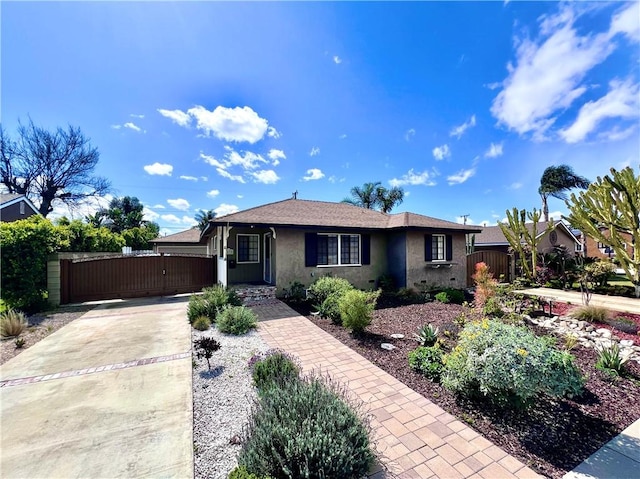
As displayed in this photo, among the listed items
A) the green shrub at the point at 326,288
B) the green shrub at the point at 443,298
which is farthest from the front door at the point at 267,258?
the green shrub at the point at 443,298

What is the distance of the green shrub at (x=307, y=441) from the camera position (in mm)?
2076

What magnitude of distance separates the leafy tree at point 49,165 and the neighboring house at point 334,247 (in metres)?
25.1

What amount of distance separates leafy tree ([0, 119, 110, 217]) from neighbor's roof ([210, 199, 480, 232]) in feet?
87.3

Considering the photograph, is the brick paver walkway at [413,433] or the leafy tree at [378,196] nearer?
the brick paver walkway at [413,433]

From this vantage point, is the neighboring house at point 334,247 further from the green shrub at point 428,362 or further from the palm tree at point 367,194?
the palm tree at point 367,194

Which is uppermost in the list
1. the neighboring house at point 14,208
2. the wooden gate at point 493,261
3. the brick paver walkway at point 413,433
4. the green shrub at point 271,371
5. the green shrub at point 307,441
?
the neighboring house at point 14,208

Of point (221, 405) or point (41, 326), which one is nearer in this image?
point (221, 405)

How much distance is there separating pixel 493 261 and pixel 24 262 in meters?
21.3

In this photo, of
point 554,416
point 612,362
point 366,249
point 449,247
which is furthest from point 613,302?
point 554,416

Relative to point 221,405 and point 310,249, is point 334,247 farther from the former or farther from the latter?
point 221,405

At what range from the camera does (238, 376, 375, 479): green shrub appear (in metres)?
2.08

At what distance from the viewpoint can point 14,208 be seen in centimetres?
1736

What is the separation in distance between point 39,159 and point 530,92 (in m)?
37.6

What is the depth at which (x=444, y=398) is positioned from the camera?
3.75 meters
